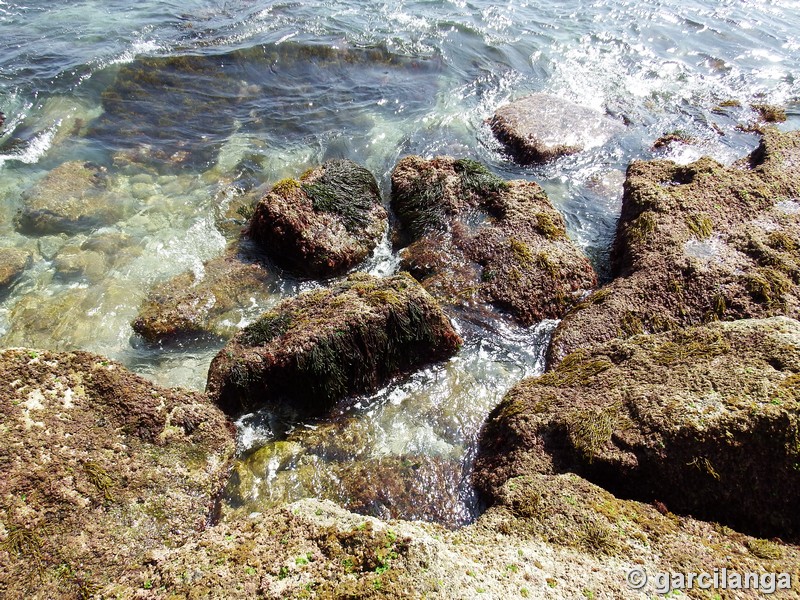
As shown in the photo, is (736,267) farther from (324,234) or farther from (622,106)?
(622,106)

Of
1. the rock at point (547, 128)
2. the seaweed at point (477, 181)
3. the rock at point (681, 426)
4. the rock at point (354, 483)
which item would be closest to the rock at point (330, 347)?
the rock at point (354, 483)

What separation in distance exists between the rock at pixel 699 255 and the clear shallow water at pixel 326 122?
0.77m

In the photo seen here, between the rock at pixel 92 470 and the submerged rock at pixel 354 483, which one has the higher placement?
the rock at pixel 92 470

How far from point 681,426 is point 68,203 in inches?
361

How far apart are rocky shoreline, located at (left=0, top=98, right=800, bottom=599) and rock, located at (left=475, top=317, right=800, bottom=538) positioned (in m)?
0.02

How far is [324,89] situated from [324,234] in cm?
659

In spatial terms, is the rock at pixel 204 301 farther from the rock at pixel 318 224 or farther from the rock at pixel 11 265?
the rock at pixel 11 265

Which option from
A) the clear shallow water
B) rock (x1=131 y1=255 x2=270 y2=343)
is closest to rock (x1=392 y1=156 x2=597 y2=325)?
the clear shallow water

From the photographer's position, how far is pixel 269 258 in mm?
7234

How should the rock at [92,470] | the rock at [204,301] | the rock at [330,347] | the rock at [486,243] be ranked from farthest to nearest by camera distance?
1. the rock at [486,243]
2. the rock at [204,301]
3. the rock at [330,347]
4. the rock at [92,470]

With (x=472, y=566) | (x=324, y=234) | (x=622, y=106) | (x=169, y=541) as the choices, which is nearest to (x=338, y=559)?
(x=472, y=566)

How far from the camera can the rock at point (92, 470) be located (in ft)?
11.2

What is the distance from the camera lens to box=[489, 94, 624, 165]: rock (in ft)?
32.7

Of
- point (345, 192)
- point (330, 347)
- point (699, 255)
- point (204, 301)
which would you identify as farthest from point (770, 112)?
point (204, 301)
